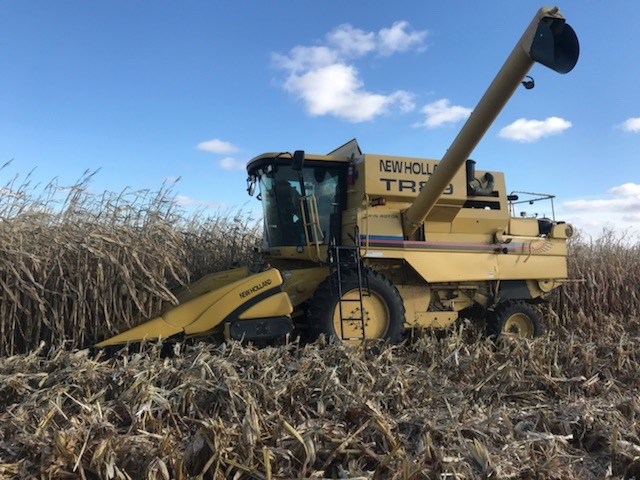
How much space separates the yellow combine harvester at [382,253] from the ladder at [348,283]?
0.04ft

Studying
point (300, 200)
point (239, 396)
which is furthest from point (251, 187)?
point (239, 396)

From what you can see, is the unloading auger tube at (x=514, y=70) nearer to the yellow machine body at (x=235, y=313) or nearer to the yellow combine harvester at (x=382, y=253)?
the yellow combine harvester at (x=382, y=253)

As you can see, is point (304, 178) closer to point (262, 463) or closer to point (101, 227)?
point (101, 227)

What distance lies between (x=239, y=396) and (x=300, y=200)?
2.88 meters

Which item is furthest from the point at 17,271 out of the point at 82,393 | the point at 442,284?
the point at 442,284

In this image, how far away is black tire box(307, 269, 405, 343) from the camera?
461 centimetres

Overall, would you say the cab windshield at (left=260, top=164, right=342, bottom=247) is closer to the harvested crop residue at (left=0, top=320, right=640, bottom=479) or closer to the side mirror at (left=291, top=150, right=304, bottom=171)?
the side mirror at (left=291, top=150, right=304, bottom=171)

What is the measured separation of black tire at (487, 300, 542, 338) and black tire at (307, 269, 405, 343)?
1538 mm

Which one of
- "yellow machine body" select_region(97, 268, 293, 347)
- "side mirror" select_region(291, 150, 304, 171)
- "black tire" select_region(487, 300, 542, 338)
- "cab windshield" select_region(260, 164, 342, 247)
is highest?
"side mirror" select_region(291, 150, 304, 171)

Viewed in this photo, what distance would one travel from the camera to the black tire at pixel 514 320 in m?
5.79

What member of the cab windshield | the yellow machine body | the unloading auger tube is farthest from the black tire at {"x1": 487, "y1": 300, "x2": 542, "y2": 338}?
the yellow machine body

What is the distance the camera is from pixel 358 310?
188 inches

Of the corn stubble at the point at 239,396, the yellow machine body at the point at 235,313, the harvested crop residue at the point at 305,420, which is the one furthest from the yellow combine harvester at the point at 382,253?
the harvested crop residue at the point at 305,420

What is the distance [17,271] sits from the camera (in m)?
3.72
